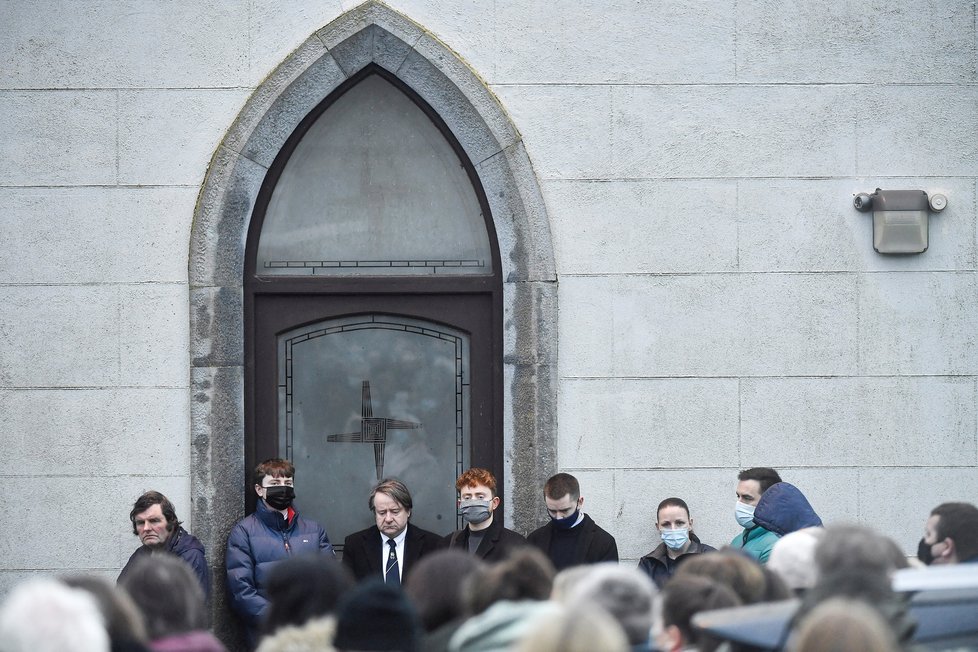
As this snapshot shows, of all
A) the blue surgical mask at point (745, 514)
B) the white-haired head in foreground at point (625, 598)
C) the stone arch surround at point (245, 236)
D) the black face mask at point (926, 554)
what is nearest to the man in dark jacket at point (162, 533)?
the stone arch surround at point (245, 236)

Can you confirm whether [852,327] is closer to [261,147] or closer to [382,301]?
[382,301]

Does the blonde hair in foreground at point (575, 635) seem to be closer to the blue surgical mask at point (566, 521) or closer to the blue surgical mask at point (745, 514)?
the blue surgical mask at point (566, 521)

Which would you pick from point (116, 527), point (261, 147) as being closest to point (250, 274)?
point (261, 147)

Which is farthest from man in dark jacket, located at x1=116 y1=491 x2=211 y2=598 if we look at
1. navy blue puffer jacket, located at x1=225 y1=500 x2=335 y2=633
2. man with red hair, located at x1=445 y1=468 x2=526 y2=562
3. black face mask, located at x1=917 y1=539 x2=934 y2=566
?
black face mask, located at x1=917 y1=539 x2=934 y2=566

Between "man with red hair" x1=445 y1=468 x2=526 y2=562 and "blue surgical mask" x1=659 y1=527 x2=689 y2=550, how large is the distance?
75 centimetres

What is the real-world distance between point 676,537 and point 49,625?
3975 millimetres

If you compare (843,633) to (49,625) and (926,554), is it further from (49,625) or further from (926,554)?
(926,554)

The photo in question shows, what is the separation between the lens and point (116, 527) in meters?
6.94

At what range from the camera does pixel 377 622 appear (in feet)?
12.5

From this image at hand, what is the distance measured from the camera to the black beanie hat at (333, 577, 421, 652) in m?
3.80

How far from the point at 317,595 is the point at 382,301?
350cm

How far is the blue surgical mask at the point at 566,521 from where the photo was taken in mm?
6621

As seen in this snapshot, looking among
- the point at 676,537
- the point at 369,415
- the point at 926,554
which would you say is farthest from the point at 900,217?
the point at 369,415

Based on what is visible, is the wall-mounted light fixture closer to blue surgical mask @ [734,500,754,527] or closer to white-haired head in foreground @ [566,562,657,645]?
blue surgical mask @ [734,500,754,527]
